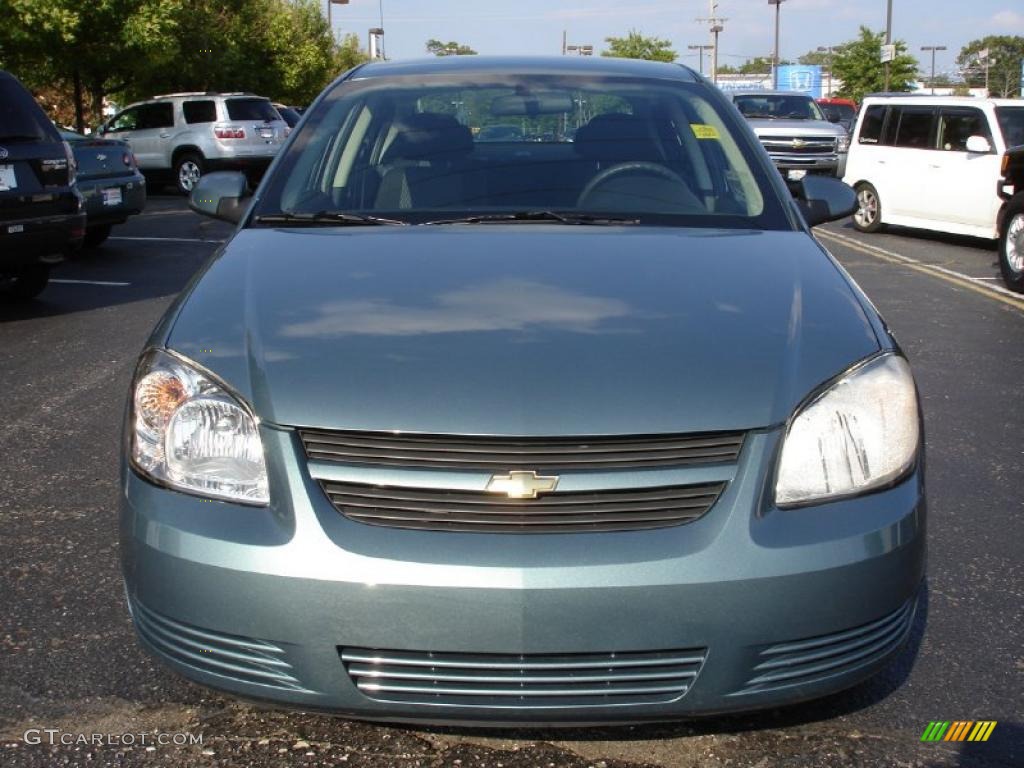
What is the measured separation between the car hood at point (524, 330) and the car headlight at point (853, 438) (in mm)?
48

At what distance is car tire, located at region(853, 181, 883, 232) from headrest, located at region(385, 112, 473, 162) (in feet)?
41.1

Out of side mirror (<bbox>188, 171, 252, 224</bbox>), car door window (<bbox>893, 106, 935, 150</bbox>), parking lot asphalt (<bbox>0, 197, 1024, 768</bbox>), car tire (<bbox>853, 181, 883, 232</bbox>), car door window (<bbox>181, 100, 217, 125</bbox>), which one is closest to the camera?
parking lot asphalt (<bbox>0, 197, 1024, 768</bbox>)

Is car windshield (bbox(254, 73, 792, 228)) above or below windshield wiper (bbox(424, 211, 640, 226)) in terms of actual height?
above

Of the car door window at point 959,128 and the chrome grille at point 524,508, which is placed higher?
the car door window at point 959,128

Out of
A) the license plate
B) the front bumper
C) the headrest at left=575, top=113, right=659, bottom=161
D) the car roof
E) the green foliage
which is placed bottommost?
the front bumper

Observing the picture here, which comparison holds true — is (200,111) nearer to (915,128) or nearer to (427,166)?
(915,128)

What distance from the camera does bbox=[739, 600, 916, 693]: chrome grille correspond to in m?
2.40

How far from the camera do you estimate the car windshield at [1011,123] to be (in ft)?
44.9

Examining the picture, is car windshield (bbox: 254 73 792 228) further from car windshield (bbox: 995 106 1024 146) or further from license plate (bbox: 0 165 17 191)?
car windshield (bbox: 995 106 1024 146)

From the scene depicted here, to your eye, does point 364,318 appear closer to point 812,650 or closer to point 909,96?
point 812,650

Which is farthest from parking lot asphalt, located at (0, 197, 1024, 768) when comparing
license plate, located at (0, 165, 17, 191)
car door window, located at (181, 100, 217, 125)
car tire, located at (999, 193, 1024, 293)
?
car door window, located at (181, 100, 217, 125)

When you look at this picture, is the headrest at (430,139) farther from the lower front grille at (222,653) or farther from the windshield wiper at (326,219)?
the lower front grille at (222,653)

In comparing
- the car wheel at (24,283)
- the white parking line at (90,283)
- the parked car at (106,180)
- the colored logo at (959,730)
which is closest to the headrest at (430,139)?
the colored logo at (959,730)

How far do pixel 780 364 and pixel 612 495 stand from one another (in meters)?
0.50
